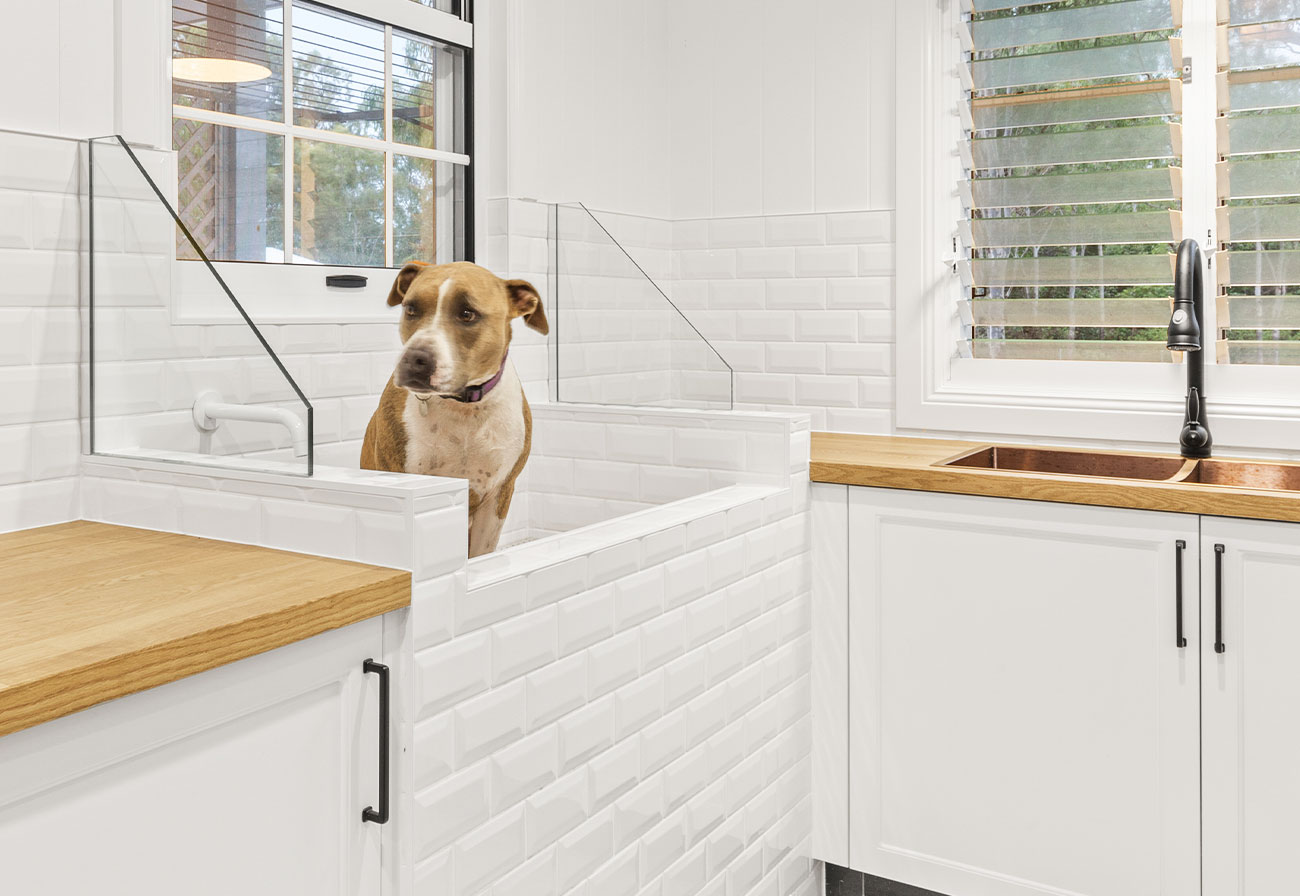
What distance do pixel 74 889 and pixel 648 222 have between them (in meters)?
2.27

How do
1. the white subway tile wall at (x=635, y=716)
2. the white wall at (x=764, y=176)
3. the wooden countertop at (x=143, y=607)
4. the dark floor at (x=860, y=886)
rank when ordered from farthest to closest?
the white wall at (x=764, y=176) → the dark floor at (x=860, y=886) → the white subway tile wall at (x=635, y=716) → the wooden countertop at (x=143, y=607)

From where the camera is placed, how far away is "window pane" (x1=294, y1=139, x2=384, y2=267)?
188cm

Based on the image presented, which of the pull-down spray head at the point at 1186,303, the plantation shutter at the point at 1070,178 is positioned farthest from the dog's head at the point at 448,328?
the plantation shutter at the point at 1070,178

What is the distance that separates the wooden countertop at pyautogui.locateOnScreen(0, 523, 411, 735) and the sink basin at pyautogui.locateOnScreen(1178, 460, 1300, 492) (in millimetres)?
1721

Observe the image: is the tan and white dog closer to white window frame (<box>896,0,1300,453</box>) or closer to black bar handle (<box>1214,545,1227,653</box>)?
black bar handle (<box>1214,545,1227,653</box>)

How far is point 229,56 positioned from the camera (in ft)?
5.83

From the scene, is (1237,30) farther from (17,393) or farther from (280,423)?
(17,393)

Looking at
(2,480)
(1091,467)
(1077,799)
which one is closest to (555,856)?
(2,480)

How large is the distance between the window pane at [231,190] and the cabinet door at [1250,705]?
1.67 meters

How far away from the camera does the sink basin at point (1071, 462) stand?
2.24m

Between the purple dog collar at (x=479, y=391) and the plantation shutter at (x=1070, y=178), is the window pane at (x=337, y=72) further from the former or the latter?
the plantation shutter at (x=1070, y=178)

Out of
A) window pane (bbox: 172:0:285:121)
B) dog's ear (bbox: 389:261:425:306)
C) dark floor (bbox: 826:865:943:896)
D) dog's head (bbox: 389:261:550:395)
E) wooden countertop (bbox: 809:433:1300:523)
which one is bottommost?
dark floor (bbox: 826:865:943:896)

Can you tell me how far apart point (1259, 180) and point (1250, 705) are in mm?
1148

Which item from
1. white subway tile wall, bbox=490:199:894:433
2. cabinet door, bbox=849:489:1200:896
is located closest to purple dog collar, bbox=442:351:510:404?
white subway tile wall, bbox=490:199:894:433
